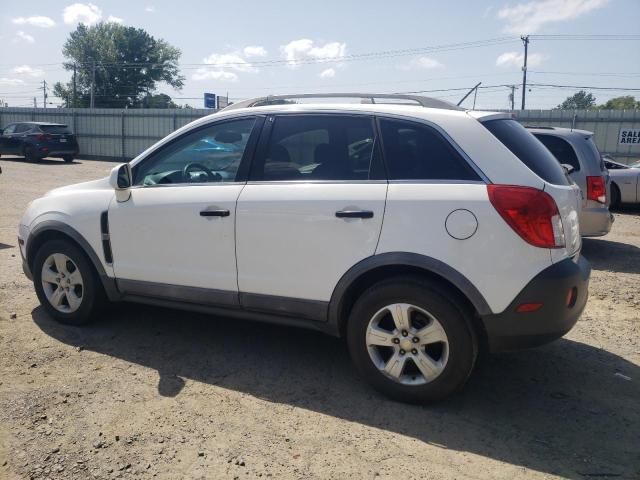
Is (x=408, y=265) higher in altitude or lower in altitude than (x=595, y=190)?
lower

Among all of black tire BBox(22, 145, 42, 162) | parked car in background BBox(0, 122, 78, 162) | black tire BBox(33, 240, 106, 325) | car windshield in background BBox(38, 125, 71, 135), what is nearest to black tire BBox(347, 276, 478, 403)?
black tire BBox(33, 240, 106, 325)

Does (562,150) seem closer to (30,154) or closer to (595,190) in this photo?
(595,190)

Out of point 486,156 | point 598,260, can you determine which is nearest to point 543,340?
point 486,156

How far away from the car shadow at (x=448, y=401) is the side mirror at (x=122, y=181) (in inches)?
45.7

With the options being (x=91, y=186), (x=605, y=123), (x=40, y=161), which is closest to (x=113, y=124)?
(x=40, y=161)

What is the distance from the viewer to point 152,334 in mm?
4625

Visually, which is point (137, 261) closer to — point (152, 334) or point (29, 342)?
point (152, 334)

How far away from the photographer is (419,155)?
346cm

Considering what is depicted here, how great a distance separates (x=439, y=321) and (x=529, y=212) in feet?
2.62

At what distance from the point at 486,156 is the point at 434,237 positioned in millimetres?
575

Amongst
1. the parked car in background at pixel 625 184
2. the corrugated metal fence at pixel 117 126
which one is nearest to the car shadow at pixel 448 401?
the parked car in background at pixel 625 184

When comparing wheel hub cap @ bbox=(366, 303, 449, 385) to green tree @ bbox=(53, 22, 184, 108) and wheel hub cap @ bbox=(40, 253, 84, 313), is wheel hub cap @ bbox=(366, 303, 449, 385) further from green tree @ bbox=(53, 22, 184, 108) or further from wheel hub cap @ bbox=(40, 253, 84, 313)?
green tree @ bbox=(53, 22, 184, 108)

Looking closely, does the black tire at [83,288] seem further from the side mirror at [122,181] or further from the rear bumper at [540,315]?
the rear bumper at [540,315]

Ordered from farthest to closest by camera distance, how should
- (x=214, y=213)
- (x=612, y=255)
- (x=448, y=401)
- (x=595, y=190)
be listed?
(x=612, y=255), (x=595, y=190), (x=214, y=213), (x=448, y=401)
